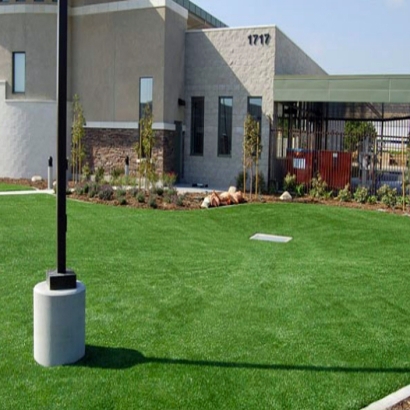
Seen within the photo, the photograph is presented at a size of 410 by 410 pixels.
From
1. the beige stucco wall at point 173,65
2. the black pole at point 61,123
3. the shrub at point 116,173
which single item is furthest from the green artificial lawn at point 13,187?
the black pole at point 61,123

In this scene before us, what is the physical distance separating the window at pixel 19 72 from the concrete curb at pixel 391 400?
22662 mm

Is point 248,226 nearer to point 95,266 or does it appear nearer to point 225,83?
point 95,266

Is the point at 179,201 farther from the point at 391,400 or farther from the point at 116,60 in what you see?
the point at 391,400

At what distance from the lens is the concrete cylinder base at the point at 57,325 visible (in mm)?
5645

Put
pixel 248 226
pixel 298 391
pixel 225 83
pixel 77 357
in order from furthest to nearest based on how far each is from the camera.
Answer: pixel 225 83 < pixel 248 226 < pixel 77 357 < pixel 298 391

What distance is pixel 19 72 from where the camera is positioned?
986 inches

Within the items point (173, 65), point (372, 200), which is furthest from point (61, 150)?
point (173, 65)

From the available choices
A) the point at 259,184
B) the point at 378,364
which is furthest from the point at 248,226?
the point at 378,364

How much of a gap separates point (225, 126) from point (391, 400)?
19.5 metres

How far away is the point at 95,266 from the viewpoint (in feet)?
32.3

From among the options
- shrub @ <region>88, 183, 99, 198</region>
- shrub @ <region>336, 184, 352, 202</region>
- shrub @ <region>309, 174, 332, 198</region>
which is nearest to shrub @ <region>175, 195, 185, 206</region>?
shrub @ <region>88, 183, 99, 198</region>

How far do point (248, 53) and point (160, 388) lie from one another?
19.4m

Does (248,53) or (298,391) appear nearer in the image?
(298,391)

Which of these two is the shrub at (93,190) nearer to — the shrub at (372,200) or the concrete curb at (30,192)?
the concrete curb at (30,192)
